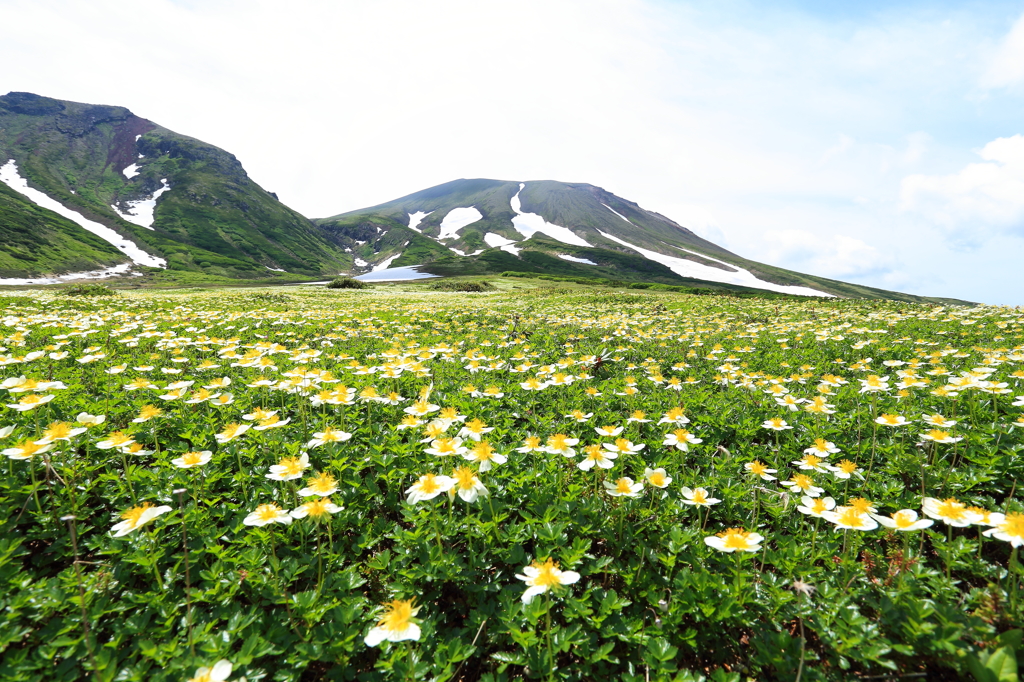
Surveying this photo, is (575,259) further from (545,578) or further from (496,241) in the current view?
(545,578)

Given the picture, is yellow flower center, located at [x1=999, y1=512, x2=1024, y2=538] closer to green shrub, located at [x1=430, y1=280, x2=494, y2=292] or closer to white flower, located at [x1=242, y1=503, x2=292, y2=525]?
white flower, located at [x1=242, y1=503, x2=292, y2=525]

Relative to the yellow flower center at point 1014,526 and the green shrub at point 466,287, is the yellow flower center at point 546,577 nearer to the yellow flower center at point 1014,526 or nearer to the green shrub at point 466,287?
the yellow flower center at point 1014,526

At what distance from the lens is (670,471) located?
4008 mm

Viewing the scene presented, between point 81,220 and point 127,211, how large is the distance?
29699mm

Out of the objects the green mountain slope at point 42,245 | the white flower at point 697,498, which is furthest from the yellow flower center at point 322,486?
the green mountain slope at point 42,245

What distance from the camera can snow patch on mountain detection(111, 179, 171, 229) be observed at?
139875 mm

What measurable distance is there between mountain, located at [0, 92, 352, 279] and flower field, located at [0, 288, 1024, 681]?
11180 centimetres

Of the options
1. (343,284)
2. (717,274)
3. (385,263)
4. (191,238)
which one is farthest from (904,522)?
(385,263)

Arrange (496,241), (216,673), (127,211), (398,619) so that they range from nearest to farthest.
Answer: (216,673) → (398,619) → (127,211) → (496,241)

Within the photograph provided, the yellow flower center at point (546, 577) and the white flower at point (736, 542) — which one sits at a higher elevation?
the white flower at point (736, 542)

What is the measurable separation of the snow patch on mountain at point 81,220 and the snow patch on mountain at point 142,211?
50.4ft

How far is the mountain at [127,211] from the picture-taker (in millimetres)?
95438

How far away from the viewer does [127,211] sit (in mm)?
145625

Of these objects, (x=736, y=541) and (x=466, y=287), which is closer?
(x=736, y=541)
